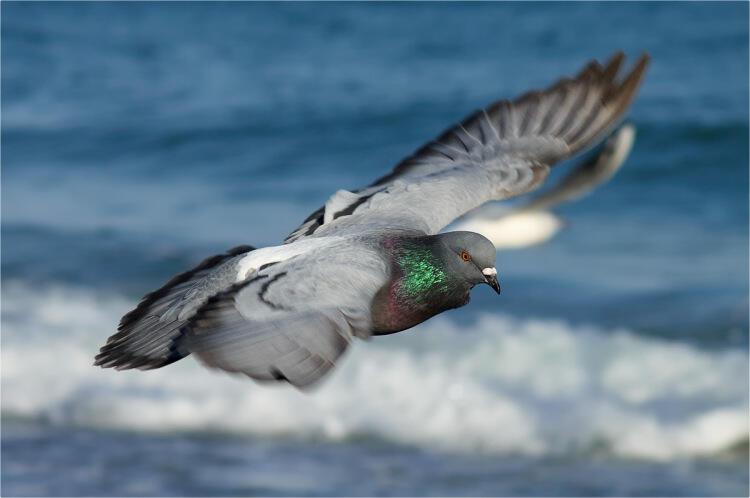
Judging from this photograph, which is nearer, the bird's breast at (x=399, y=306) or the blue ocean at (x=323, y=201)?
the bird's breast at (x=399, y=306)

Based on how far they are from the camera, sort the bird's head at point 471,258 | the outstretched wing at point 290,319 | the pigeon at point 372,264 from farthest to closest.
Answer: the bird's head at point 471,258
the pigeon at point 372,264
the outstretched wing at point 290,319

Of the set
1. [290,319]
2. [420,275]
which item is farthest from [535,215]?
[290,319]

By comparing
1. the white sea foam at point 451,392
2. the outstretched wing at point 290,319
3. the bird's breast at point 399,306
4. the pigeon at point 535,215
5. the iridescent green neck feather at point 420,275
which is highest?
the pigeon at point 535,215

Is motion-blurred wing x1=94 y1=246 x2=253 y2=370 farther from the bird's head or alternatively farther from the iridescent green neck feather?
the bird's head

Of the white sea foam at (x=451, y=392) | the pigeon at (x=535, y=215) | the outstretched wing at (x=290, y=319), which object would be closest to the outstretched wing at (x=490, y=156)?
the outstretched wing at (x=290, y=319)

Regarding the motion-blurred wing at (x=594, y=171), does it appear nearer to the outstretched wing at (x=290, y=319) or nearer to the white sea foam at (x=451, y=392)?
the white sea foam at (x=451, y=392)

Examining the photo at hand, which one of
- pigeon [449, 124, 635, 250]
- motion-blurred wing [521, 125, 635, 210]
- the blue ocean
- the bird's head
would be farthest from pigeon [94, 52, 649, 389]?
the blue ocean
